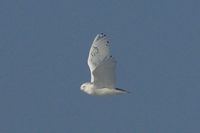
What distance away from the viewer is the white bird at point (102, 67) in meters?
106

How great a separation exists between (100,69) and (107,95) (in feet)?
7.80

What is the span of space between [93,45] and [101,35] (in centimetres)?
79

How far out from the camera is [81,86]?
366ft

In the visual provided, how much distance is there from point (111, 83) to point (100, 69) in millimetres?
1334

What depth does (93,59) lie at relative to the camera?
10750 cm

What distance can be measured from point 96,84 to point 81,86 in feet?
12.1

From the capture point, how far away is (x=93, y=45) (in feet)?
352

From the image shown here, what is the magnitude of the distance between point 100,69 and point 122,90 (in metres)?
1.71

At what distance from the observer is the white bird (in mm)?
105500

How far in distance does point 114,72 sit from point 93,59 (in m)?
2.43

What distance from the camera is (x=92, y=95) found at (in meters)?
110

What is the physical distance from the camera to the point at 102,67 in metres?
106

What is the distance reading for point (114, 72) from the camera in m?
106

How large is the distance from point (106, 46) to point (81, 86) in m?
5.81
